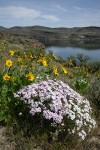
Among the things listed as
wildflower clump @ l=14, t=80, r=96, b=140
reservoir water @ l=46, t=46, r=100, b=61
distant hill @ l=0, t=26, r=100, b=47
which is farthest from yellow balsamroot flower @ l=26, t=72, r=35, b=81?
distant hill @ l=0, t=26, r=100, b=47

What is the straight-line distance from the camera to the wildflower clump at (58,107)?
14.4ft

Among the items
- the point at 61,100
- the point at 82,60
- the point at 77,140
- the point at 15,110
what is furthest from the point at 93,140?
the point at 82,60

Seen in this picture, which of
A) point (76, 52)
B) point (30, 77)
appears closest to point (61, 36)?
point (76, 52)

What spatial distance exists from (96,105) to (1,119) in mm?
2232

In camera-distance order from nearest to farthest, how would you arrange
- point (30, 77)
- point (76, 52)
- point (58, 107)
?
point (58, 107) < point (30, 77) < point (76, 52)

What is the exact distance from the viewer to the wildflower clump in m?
4.39

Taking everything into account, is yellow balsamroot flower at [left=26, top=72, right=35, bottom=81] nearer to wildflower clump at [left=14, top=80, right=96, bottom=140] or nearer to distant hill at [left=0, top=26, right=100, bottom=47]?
wildflower clump at [left=14, top=80, right=96, bottom=140]

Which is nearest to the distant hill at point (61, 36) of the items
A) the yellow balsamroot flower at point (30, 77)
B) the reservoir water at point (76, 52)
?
the reservoir water at point (76, 52)

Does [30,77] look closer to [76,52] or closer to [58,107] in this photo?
[58,107]

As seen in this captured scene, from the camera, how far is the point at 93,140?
473 cm

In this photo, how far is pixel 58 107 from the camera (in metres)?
4.44

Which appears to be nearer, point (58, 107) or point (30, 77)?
point (58, 107)

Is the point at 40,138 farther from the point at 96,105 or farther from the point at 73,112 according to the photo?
the point at 96,105

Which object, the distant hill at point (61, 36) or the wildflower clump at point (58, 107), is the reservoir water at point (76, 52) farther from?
the wildflower clump at point (58, 107)
